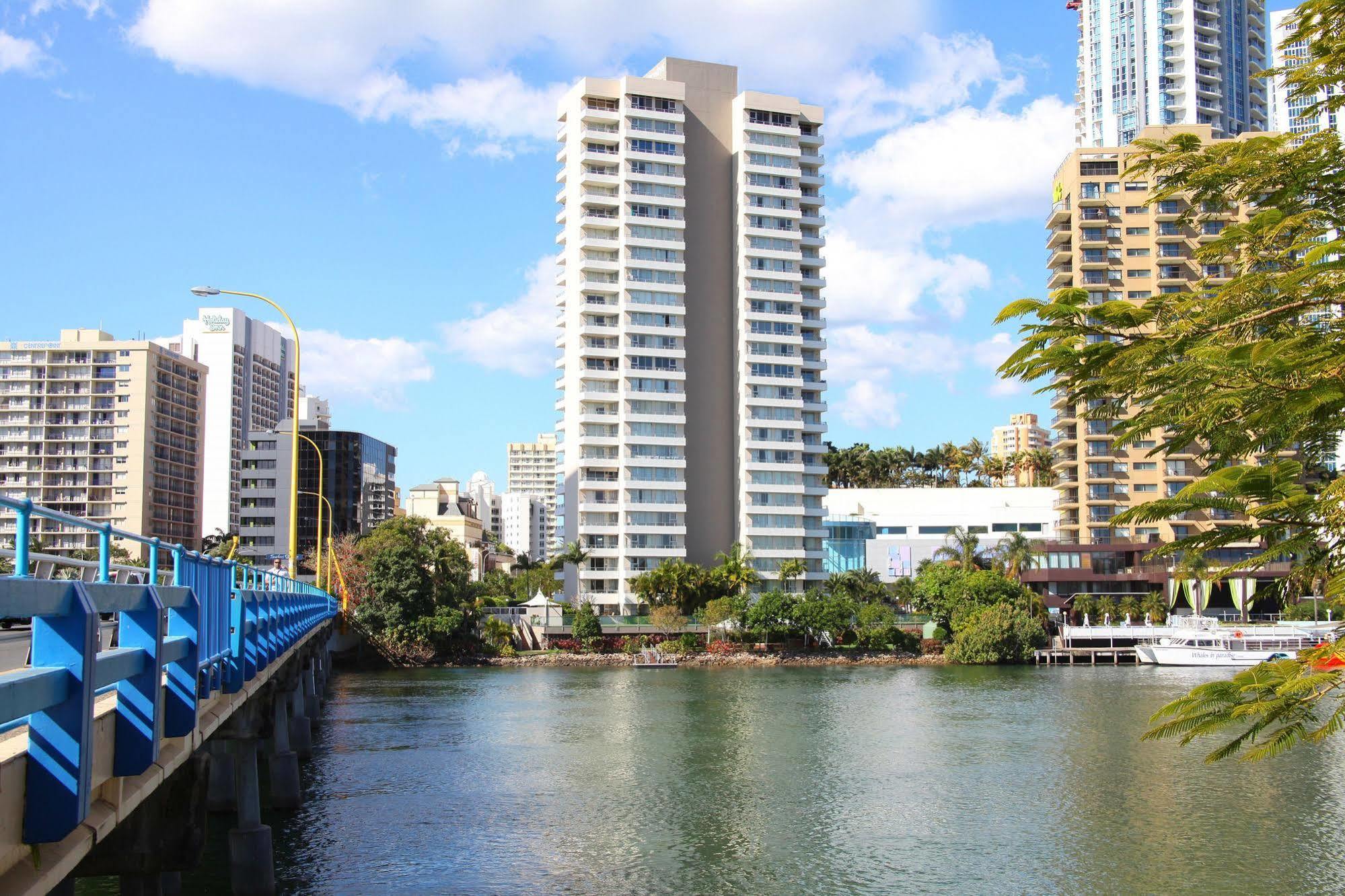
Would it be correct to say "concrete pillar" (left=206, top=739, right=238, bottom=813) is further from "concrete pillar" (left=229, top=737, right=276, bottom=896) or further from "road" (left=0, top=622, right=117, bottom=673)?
"road" (left=0, top=622, right=117, bottom=673)

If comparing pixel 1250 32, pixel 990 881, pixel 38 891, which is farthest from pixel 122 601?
pixel 1250 32

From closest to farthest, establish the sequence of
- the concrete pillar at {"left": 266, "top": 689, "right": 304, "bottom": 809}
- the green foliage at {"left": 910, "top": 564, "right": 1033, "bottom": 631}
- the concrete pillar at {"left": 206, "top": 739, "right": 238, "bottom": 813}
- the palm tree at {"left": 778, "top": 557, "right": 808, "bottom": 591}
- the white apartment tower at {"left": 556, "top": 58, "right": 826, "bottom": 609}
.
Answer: the concrete pillar at {"left": 206, "top": 739, "right": 238, "bottom": 813} < the concrete pillar at {"left": 266, "top": 689, "right": 304, "bottom": 809} < the green foliage at {"left": 910, "top": 564, "right": 1033, "bottom": 631} < the palm tree at {"left": 778, "top": 557, "right": 808, "bottom": 591} < the white apartment tower at {"left": 556, "top": 58, "right": 826, "bottom": 609}

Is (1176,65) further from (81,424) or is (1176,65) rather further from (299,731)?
(299,731)

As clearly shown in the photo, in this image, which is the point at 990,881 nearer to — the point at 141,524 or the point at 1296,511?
the point at 1296,511

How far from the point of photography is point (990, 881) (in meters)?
30.9

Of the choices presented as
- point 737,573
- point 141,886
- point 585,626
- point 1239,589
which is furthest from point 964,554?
point 141,886

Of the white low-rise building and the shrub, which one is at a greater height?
the white low-rise building

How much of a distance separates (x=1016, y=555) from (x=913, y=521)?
2351cm

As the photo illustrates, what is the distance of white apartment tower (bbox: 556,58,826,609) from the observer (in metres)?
123

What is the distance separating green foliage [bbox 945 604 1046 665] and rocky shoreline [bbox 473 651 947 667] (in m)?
2.44

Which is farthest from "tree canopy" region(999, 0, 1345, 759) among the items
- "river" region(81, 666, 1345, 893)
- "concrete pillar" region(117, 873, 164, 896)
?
"river" region(81, 666, 1345, 893)

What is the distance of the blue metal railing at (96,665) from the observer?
899 cm

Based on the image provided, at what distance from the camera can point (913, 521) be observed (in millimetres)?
143375

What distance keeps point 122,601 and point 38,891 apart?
294 cm
